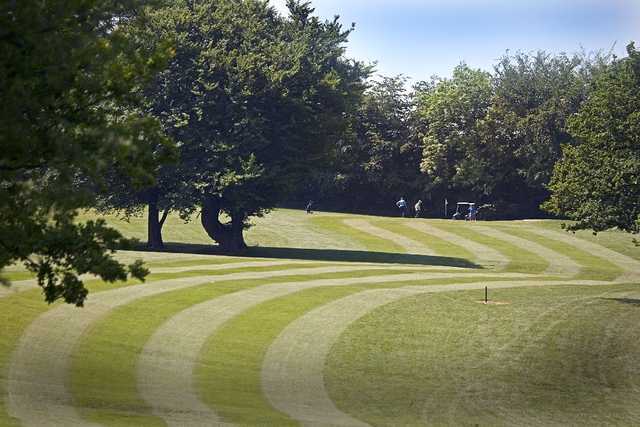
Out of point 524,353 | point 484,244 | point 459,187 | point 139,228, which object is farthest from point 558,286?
point 459,187

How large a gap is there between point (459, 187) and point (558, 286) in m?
64.1

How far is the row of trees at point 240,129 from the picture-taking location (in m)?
16.2

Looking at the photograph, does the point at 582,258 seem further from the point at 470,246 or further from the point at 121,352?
the point at 121,352

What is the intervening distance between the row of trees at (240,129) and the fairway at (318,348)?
3.80 meters

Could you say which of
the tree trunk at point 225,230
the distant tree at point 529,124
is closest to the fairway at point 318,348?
the tree trunk at point 225,230

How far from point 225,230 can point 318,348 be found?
143ft

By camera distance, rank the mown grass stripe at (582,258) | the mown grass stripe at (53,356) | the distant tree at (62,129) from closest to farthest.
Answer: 1. the distant tree at (62,129)
2. the mown grass stripe at (53,356)
3. the mown grass stripe at (582,258)

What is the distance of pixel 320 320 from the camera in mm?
42531

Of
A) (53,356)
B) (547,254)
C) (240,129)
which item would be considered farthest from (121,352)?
(547,254)

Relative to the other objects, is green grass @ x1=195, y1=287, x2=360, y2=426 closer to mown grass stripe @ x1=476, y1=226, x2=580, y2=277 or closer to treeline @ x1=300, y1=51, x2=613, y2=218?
mown grass stripe @ x1=476, y1=226, x2=580, y2=277

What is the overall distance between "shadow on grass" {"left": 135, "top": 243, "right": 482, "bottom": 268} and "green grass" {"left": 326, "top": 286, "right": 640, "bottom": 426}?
73.0 ft

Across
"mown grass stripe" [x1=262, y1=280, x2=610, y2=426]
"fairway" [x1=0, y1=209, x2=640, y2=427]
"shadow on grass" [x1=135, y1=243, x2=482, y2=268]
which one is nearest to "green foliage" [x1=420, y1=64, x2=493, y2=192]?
"shadow on grass" [x1=135, y1=243, x2=482, y2=268]

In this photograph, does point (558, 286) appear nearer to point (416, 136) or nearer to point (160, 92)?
point (160, 92)

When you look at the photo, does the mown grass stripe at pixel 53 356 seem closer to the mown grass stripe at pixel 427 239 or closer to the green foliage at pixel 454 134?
the mown grass stripe at pixel 427 239
